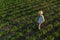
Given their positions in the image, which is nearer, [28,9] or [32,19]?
[32,19]

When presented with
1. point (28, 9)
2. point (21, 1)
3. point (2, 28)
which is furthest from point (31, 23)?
point (21, 1)

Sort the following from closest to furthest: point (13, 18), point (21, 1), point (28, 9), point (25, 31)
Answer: point (25, 31)
point (13, 18)
point (28, 9)
point (21, 1)

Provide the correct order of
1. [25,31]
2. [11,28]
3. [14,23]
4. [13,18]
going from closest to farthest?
[25,31]
[11,28]
[14,23]
[13,18]

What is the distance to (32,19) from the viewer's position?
1780cm

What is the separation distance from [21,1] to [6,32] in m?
13.5

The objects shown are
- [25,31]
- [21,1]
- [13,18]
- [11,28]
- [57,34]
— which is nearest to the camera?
[57,34]

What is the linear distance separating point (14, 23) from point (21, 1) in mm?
11010

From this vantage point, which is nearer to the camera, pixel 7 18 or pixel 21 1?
pixel 7 18

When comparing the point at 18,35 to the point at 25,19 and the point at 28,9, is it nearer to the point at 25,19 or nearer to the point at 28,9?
the point at 25,19

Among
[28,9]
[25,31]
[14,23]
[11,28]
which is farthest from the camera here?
[28,9]

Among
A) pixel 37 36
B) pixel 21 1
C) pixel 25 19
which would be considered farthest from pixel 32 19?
pixel 21 1

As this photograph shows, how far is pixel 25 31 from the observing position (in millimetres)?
14570

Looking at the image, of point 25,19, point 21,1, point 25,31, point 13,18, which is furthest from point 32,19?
point 21,1

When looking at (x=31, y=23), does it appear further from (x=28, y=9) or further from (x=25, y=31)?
(x=28, y=9)
